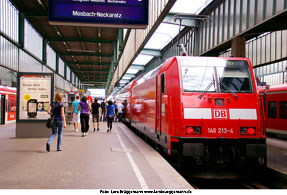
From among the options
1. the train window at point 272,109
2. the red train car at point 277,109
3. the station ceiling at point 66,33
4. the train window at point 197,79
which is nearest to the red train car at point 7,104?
the station ceiling at point 66,33

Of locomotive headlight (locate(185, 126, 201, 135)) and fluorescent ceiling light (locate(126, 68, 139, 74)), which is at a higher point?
fluorescent ceiling light (locate(126, 68, 139, 74))


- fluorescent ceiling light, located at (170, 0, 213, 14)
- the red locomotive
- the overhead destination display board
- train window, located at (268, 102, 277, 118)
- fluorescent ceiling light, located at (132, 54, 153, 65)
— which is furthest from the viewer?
fluorescent ceiling light, located at (132, 54, 153, 65)

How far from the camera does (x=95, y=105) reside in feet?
53.2

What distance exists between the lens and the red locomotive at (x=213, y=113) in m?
7.48

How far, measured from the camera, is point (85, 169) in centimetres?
684

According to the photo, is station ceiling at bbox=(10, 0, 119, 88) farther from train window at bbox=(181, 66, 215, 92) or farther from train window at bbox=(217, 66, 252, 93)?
train window at bbox=(217, 66, 252, 93)

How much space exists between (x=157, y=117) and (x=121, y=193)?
205 inches

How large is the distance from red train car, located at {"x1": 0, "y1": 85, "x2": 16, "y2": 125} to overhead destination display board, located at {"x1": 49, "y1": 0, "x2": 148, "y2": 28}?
1143 cm

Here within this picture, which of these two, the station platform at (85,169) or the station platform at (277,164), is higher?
the station platform at (85,169)

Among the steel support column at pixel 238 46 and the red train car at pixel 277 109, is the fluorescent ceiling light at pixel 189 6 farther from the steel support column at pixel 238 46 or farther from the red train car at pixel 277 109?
the red train car at pixel 277 109

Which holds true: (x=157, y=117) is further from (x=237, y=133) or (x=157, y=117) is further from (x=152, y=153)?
(x=237, y=133)

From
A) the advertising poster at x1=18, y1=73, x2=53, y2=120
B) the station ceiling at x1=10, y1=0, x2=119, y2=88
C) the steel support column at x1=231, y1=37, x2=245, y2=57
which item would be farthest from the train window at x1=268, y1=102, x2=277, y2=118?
the station ceiling at x1=10, y1=0, x2=119, y2=88

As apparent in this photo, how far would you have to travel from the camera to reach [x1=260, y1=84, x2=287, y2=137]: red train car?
16141mm

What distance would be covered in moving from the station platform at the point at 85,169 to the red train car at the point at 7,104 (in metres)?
12.0
